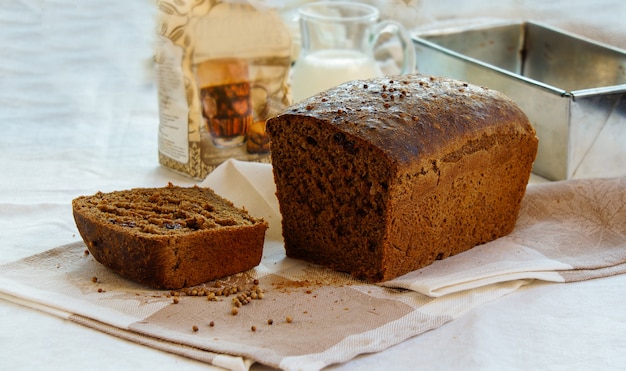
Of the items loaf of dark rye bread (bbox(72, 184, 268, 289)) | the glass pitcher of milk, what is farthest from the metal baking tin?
loaf of dark rye bread (bbox(72, 184, 268, 289))

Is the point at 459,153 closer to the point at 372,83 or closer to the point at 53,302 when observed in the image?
the point at 372,83

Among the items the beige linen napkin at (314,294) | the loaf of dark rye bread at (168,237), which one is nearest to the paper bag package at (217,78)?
the beige linen napkin at (314,294)

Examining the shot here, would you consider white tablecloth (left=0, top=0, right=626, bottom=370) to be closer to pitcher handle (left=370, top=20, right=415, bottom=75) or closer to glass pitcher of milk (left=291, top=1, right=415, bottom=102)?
glass pitcher of milk (left=291, top=1, right=415, bottom=102)

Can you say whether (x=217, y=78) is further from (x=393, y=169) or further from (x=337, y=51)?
(x=393, y=169)


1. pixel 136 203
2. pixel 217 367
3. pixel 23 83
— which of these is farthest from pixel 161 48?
pixel 217 367

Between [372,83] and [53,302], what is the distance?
3.36 feet

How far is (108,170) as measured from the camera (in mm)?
3141

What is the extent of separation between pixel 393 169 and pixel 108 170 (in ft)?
4.53

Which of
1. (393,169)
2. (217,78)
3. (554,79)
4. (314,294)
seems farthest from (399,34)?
(314,294)

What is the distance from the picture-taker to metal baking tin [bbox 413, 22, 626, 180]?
2840mm

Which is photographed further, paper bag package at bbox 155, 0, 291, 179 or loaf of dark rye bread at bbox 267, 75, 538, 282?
paper bag package at bbox 155, 0, 291, 179

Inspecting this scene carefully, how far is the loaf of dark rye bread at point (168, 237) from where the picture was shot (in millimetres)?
2168

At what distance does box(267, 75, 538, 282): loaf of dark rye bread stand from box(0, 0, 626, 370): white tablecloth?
11.5 inches

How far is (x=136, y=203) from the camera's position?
2.38 m
